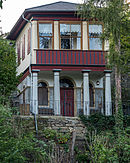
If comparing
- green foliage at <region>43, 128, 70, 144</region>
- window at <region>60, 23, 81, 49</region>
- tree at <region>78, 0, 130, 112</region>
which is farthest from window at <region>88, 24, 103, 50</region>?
green foliage at <region>43, 128, 70, 144</region>

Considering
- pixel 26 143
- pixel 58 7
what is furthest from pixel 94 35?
pixel 26 143

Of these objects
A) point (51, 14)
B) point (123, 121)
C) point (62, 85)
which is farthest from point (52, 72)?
point (123, 121)

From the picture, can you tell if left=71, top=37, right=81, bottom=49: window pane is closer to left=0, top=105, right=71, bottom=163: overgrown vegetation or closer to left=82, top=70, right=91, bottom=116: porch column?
left=82, top=70, right=91, bottom=116: porch column

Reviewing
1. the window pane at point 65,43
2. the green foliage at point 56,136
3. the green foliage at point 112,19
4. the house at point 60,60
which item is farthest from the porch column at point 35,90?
the green foliage at point 112,19

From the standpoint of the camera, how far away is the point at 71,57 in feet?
89.2

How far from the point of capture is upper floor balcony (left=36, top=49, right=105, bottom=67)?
27.0 meters

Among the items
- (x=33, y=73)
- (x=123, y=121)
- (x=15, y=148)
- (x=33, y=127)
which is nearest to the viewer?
(x=15, y=148)

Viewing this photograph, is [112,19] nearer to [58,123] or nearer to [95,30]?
[95,30]

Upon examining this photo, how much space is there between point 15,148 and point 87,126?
25.3 ft

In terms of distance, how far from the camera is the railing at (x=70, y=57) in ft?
88.5

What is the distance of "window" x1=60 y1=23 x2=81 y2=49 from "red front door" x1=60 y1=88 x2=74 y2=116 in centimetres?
272

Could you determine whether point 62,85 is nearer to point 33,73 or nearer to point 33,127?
point 33,73

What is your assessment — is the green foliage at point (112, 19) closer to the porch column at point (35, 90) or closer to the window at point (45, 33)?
the window at point (45, 33)

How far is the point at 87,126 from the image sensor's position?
957 inches
